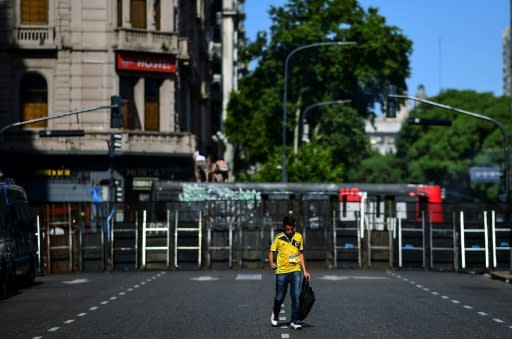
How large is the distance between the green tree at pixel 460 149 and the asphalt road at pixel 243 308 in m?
71.8

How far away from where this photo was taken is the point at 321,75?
7869cm

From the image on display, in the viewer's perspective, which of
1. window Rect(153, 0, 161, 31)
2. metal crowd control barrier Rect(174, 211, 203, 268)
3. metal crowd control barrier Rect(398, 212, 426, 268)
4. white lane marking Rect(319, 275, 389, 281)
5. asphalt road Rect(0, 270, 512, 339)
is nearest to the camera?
asphalt road Rect(0, 270, 512, 339)

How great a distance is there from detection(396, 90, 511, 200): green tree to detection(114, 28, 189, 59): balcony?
52.7 metres

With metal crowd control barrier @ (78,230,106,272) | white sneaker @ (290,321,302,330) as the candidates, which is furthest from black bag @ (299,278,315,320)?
metal crowd control barrier @ (78,230,106,272)

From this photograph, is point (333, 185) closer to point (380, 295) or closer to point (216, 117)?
point (380, 295)

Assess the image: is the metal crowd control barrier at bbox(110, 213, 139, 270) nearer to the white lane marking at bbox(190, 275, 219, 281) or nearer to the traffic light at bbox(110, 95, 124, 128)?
the traffic light at bbox(110, 95, 124, 128)

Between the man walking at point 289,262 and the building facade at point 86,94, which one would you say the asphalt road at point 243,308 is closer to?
the man walking at point 289,262

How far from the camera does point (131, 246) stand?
43969mm

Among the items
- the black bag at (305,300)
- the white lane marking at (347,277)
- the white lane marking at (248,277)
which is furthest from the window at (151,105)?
the black bag at (305,300)

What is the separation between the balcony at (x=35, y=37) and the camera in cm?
5681

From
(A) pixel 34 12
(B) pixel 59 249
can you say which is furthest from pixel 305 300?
(A) pixel 34 12

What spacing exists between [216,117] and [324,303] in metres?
64.5

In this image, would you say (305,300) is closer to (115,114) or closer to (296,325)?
(296,325)

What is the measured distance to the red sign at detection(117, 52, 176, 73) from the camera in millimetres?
57562
